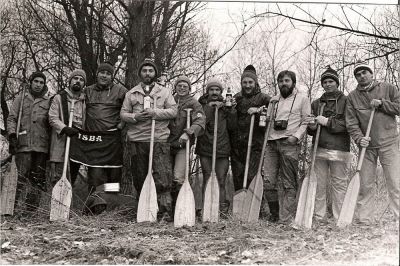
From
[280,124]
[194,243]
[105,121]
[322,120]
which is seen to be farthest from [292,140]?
[105,121]

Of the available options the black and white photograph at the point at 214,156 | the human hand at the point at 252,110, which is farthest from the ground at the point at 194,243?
the human hand at the point at 252,110

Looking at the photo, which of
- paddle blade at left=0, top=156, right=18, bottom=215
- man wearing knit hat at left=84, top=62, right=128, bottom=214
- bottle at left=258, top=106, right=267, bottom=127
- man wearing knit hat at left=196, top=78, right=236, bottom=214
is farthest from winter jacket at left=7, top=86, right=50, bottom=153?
bottle at left=258, top=106, right=267, bottom=127

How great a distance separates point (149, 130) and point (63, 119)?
1.09 metres

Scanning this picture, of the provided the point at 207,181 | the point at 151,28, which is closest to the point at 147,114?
the point at 207,181

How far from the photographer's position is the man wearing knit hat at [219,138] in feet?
21.4

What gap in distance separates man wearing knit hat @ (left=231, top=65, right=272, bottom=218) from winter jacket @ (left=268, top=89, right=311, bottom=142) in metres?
0.29

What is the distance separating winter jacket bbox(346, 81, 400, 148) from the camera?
233 inches

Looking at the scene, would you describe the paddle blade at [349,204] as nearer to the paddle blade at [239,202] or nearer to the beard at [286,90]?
the paddle blade at [239,202]

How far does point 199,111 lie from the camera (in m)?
6.35

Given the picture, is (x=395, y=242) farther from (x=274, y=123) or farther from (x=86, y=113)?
(x=86, y=113)

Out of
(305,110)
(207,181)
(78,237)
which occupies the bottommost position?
(78,237)

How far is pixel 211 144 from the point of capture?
650cm

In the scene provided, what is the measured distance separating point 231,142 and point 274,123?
0.71 m

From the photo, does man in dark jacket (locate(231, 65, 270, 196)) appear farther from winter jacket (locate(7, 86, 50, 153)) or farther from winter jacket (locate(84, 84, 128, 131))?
winter jacket (locate(7, 86, 50, 153))
